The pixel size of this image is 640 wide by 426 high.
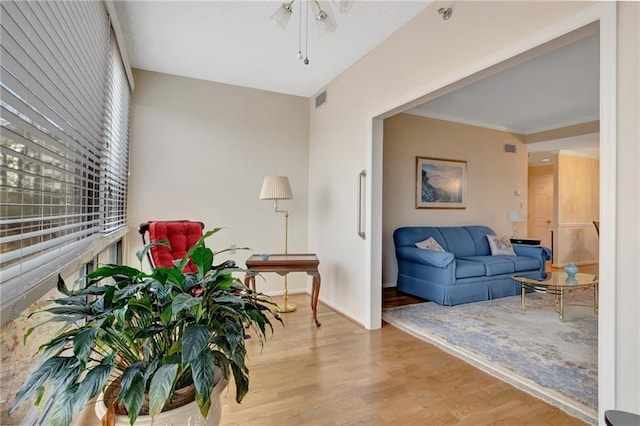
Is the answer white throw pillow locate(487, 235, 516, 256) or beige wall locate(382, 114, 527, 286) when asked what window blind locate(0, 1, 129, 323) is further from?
white throw pillow locate(487, 235, 516, 256)

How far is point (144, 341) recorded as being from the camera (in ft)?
3.21

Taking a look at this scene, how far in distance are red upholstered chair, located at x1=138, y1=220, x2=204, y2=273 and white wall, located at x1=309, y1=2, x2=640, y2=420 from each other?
5.48ft

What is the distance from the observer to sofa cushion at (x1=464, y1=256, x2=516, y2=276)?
13.8 feet

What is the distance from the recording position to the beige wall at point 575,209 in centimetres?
671

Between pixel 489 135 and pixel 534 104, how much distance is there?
1.14m

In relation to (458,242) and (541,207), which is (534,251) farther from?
(541,207)

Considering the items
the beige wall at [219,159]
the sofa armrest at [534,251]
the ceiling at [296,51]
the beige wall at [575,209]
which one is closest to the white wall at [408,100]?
the ceiling at [296,51]

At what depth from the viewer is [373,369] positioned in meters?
2.38

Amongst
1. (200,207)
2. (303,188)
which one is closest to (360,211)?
(303,188)

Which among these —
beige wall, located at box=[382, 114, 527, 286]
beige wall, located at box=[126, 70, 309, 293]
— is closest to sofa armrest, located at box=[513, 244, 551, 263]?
beige wall, located at box=[382, 114, 527, 286]

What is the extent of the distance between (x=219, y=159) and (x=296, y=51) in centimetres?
170

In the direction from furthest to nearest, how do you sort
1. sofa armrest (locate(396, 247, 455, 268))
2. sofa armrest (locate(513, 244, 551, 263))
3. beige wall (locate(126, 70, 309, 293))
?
1. sofa armrest (locate(513, 244, 551, 263))
2. sofa armrest (locate(396, 247, 455, 268))
3. beige wall (locate(126, 70, 309, 293))

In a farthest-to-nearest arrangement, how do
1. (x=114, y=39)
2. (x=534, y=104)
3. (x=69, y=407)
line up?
1. (x=534, y=104)
2. (x=114, y=39)
3. (x=69, y=407)

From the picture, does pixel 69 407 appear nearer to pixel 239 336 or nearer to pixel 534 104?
pixel 239 336
